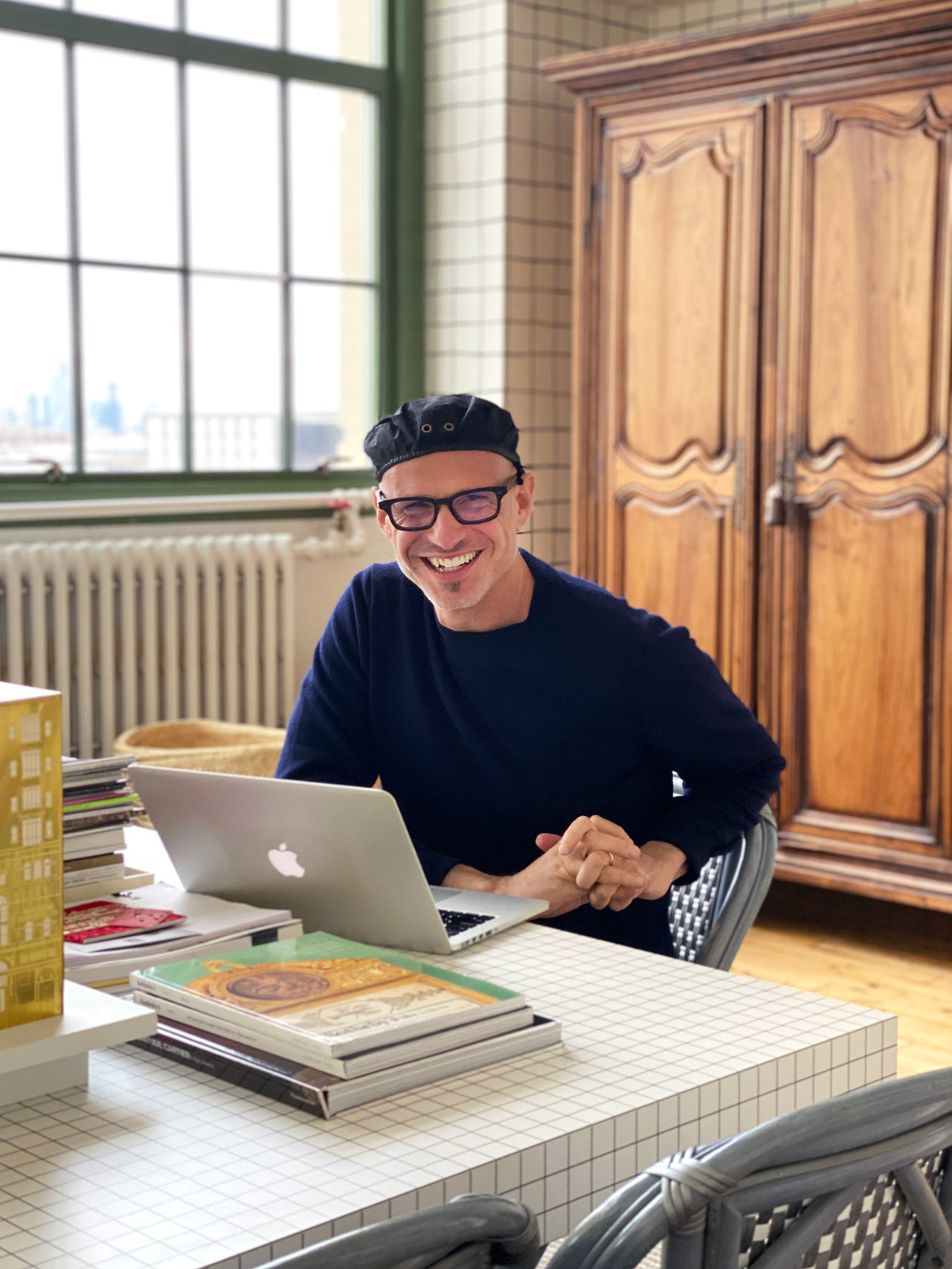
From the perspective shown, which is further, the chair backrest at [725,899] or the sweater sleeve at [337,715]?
the sweater sleeve at [337,715]

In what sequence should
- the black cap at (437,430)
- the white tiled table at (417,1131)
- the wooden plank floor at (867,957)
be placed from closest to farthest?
the white tiled table at (417,1131) → the black cap at (437,430) → the wooden plank floor at (867,957)

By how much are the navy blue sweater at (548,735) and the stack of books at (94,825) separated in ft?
1.46

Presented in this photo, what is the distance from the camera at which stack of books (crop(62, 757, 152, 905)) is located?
A: 136 centimetres

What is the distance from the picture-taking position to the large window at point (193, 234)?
12.8 ft

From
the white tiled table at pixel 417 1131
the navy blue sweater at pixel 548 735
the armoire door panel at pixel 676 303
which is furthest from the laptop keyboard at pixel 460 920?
the armoire door panel at pixel 676 303

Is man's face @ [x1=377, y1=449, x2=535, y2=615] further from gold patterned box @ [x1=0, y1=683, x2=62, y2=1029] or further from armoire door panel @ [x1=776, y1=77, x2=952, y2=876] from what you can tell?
armoire door panel @ [x1=776, y1=77, x2=952, y2=876]

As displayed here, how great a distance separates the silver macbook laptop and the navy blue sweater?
1.03 feet

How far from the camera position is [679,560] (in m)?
3.95

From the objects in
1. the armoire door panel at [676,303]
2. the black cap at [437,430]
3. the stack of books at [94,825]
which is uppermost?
the armoire door panel at [676,303]

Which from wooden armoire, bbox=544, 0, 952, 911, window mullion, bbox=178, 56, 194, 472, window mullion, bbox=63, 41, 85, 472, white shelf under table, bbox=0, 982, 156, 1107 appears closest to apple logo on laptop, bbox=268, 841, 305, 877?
white shelf under table, bbox=0, 982, 156, 1107

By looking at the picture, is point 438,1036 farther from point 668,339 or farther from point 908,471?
point 668,339

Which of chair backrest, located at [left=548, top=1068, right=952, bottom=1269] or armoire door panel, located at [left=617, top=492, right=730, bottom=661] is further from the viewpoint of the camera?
armoire door panel, located at [left=617, top=492, right=730, bottom=661]

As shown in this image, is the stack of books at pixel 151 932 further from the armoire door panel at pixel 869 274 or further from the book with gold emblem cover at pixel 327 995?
the armoire door panel at pixel 869 274

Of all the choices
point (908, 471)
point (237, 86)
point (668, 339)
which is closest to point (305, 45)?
point (237, 86)
